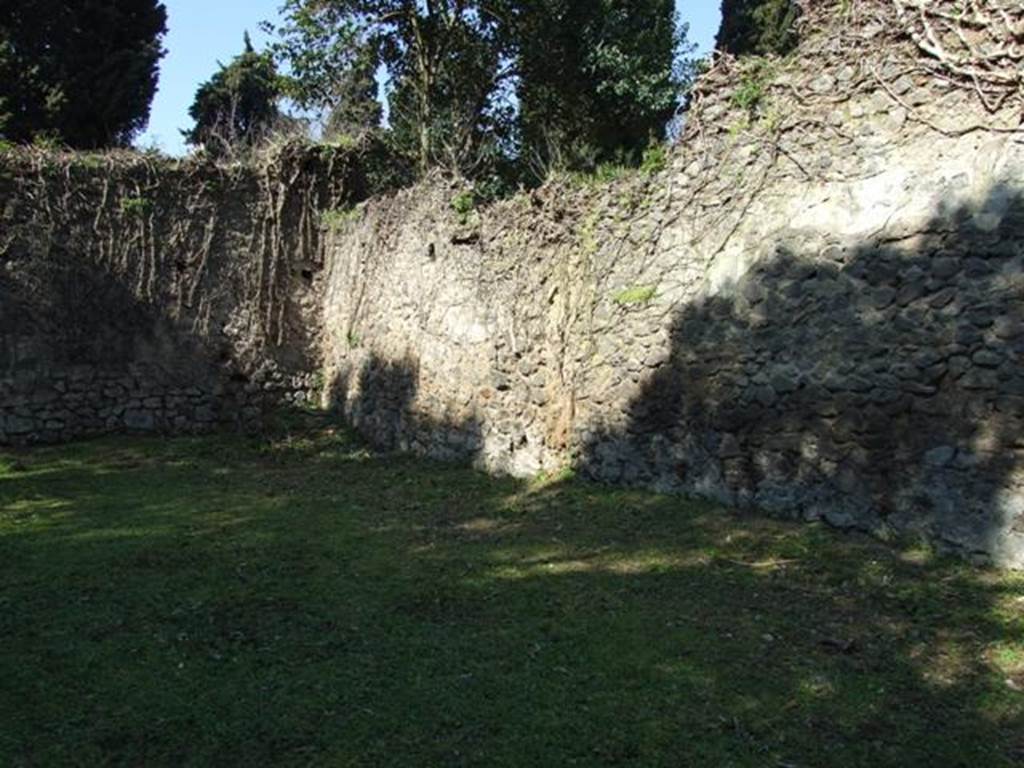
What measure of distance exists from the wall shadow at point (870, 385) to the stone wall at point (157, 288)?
24.4ft

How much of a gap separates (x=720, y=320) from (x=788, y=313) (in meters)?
0.65

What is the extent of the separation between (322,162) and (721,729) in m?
11.4

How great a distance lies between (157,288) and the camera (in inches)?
469

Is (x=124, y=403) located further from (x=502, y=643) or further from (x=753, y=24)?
(x=753, y=24)

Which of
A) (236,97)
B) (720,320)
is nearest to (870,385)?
(720,320)

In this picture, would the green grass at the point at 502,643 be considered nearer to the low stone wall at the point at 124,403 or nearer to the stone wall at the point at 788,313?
the stone wall at the point at 788,313

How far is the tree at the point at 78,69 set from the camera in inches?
638

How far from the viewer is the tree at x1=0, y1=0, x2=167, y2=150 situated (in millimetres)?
16203

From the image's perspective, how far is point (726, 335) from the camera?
6.62 m

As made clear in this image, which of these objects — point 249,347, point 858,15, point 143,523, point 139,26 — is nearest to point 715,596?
point 858,15

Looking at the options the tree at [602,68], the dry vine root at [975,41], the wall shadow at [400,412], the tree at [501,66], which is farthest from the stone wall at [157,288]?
the dry vine root at [975,41]

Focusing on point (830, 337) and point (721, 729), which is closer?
point (721, 729)

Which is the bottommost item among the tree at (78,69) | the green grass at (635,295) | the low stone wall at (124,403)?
the low stone wall at (124,403)

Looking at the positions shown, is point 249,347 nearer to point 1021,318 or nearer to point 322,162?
point 322,162
